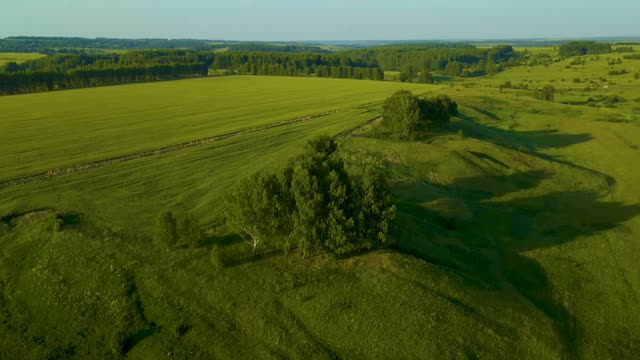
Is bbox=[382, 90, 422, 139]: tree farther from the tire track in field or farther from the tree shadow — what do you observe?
the tire track in field

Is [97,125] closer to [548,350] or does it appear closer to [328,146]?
[328,146]

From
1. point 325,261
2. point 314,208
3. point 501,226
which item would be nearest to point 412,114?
point 501,226

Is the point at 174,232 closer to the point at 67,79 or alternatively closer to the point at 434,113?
the point at 434,113

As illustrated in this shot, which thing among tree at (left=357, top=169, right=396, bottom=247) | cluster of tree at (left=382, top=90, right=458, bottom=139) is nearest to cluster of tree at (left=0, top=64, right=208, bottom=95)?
cluster of tree at (left=382, top=90, right=458, bottom=139)

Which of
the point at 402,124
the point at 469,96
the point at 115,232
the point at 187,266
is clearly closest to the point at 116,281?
the point at 187,266

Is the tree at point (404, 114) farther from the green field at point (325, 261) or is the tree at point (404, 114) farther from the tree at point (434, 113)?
the green field at point (325, 261)

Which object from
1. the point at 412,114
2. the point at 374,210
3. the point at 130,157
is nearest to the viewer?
the point at 374,210
